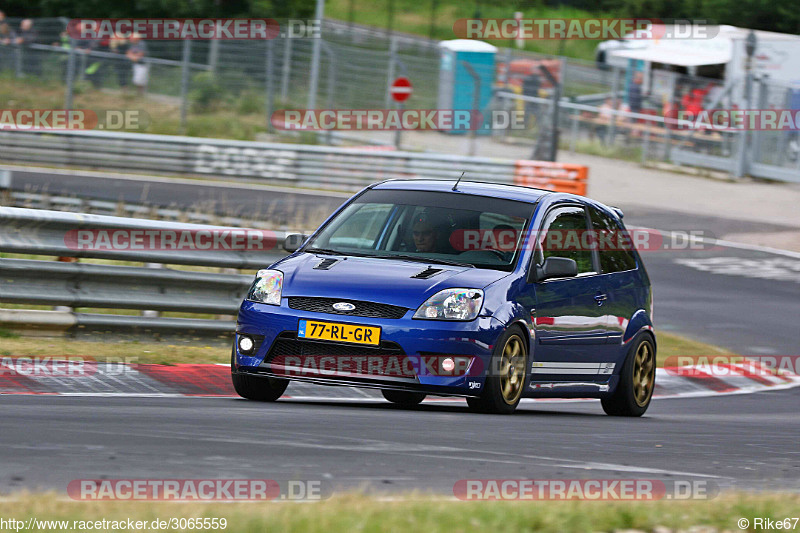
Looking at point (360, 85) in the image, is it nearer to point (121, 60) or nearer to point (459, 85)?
point (459, 85)

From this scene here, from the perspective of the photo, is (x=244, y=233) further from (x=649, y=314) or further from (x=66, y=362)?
(x=649, y=314)

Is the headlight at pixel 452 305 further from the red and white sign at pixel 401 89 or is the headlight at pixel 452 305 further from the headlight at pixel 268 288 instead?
the red and white sign at pixel 401 89

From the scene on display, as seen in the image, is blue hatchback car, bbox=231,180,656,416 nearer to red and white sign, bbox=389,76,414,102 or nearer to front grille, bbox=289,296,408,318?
front grille, bbox=289,296,408,318

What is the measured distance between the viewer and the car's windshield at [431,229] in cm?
898

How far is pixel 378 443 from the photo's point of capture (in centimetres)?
675

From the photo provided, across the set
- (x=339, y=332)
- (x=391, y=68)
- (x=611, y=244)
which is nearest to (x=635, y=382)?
(x=611, y=244)

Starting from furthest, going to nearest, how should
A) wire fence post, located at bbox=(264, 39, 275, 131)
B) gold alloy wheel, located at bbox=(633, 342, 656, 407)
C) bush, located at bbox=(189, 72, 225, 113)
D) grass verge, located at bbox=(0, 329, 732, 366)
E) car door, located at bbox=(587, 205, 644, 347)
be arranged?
wire fence post, located at bbox=(264, 39, 275, 131)
bush, located at bbox=(189, 72, 225, 113)
gold alloy wheel, located at bbox=(633, 342, 656, 407)
grass verge, located at bbox=(0, 329, 732, 366)
car door, located at bbox=(587, 205, 644, 347)

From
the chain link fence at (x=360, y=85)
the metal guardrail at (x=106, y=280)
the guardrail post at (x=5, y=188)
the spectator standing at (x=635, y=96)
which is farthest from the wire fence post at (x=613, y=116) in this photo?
the metal guardrail at (x=106, y=280)

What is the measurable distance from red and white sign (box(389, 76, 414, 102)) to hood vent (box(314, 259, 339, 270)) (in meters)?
23.1

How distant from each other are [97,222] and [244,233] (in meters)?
1.37

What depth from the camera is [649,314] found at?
418 inches

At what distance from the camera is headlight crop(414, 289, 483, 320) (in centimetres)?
825

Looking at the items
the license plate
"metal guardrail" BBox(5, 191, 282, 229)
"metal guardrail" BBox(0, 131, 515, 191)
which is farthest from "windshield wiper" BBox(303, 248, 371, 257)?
"metal guardrail" BBox(0, 131, 515, 191)

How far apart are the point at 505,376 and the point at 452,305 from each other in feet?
1.95
